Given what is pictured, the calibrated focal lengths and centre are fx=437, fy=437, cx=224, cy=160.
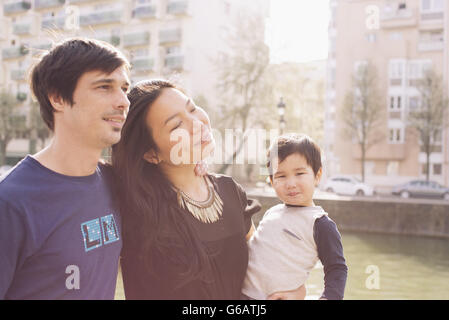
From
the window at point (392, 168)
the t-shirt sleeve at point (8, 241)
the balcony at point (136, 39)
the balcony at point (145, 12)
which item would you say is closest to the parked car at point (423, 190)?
the window at point (392, 168)

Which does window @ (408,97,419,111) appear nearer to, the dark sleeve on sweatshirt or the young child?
the young child

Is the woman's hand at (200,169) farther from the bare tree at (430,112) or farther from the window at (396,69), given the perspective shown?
the window at (396,69)

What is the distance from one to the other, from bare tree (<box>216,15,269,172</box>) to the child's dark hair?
62.7 feet

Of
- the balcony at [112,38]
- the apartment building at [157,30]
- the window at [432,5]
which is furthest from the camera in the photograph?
the window at [432,5]

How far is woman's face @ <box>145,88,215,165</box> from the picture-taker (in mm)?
1882

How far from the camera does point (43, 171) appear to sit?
1.54m

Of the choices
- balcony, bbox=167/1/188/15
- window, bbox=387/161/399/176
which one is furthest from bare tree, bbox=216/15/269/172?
window, bbox=387/161/399/176

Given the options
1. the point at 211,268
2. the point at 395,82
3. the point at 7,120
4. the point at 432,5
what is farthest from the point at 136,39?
the point at 211,268

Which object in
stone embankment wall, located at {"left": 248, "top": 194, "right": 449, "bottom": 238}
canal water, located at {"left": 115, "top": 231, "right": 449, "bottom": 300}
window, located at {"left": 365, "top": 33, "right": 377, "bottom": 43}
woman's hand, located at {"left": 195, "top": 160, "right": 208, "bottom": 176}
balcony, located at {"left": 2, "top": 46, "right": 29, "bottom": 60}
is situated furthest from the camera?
balcony, located at {"left": 2, "top": 46, "right": 29, "bottom": 60}

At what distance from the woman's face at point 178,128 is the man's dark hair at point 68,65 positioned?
0.96 ft

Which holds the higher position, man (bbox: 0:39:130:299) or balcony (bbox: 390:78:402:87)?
balcony (bbox: 390:78:402:87)

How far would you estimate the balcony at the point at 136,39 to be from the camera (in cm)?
2906

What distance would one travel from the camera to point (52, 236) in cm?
149

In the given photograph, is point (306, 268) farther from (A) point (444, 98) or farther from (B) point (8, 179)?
(A) point (444, 98)
